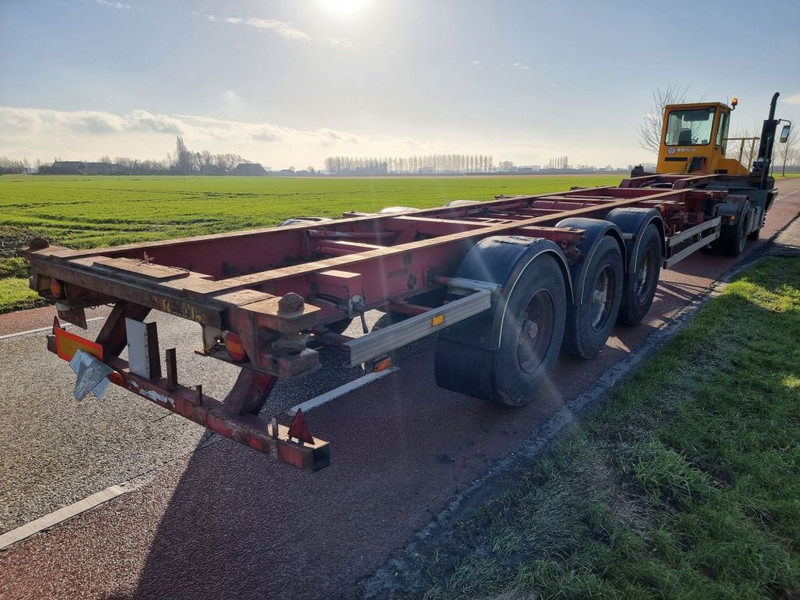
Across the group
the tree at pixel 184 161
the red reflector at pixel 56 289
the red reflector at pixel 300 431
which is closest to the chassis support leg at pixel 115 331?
the red reflector at pixel 56 289

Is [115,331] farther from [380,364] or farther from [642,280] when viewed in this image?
[642,280]

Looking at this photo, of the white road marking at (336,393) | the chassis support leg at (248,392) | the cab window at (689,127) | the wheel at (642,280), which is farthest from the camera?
the cab window at (689,127)

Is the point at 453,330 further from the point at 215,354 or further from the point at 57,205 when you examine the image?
the point at 57,205

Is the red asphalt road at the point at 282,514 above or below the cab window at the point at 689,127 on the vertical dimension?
below

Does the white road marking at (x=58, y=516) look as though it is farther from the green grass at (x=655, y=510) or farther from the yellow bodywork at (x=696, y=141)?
the yellow bodywork at (x=696, y=141)

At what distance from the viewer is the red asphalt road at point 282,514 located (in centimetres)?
245

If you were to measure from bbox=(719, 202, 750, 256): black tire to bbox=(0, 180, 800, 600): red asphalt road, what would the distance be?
799cm

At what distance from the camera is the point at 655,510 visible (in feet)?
9.41

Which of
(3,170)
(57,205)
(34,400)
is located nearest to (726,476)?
(34,400)

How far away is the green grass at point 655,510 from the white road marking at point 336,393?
1.60 meters

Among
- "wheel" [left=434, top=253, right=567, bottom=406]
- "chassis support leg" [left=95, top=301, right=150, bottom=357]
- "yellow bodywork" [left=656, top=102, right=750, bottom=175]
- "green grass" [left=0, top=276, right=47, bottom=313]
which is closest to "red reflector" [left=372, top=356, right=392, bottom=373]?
"wheel" [left=434, top=253, right=567, bottom=406]

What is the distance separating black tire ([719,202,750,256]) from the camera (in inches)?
399

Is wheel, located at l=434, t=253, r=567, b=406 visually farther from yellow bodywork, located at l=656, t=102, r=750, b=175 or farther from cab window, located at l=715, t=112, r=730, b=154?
→ cab window, located at l=715, t=112, r=730, b=154

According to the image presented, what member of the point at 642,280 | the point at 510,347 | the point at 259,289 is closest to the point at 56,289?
the point at 259,289
